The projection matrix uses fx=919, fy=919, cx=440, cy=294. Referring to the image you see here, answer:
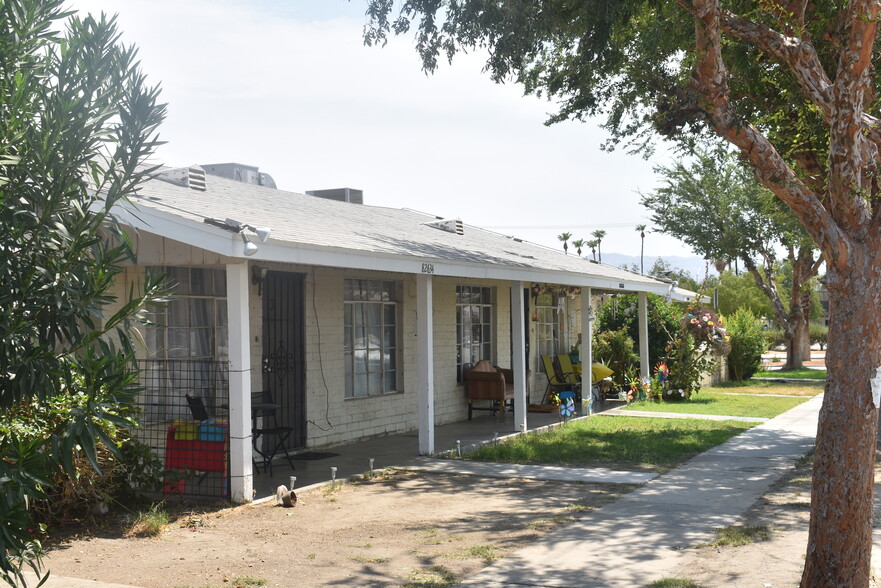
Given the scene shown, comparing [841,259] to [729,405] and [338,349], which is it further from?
[729,405]

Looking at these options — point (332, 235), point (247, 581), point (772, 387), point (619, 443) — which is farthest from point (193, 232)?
point (772, 387)

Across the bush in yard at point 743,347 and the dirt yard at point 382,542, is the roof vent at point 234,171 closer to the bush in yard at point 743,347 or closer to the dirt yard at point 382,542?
the dirt yard at point 382,542

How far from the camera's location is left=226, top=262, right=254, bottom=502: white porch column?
8.66 metres

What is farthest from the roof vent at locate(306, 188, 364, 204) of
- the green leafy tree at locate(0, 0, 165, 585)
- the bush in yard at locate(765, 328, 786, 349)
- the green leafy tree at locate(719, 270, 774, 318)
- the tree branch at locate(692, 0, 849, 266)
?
the bush in yard at locate(765, 328, 786, 349)

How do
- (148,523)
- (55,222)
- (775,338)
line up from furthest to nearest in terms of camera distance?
(775,338)
(148,523)
(55,222)

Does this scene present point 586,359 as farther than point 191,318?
Yes

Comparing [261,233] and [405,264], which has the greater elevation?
[261,233]

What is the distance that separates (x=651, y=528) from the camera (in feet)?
26.1

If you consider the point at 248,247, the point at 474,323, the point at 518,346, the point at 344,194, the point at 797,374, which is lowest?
the point at 797,374

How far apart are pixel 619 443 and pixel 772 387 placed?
12600 mm

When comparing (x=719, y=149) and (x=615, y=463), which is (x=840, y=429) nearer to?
(x=615, y=463)

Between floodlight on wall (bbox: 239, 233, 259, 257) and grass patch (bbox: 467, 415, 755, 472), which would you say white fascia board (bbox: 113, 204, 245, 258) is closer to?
floodlight on wall (bbox: 239, 233, 259, 257)

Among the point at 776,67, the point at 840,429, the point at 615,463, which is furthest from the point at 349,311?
the point at 840,429

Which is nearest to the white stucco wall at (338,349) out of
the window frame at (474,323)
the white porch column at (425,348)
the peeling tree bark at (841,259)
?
the window frame at (474,323)
